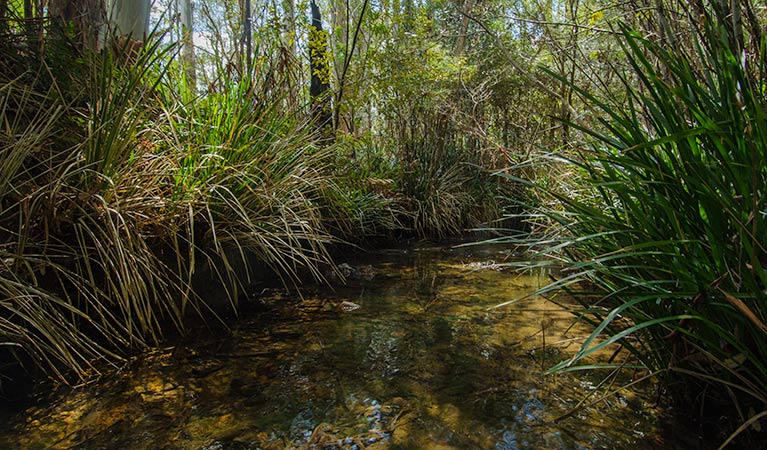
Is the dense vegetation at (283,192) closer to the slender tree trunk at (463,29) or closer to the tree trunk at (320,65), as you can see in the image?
the tree trunk at (320,65)

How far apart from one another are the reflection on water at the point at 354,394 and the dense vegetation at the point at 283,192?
8.6 inches

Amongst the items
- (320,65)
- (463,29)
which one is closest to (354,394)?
(320,65)

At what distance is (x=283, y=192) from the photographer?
2.85 metres

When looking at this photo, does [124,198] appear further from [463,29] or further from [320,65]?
[463,29]

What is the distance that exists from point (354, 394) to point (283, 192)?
153 cm

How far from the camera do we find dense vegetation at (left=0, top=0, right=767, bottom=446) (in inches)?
42.3

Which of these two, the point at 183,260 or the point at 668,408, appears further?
the point at 183,260

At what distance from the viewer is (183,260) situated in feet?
7.30

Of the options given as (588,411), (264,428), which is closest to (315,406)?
(264,428)

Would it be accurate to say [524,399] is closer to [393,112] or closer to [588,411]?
[588,411]

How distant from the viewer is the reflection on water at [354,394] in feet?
4.57

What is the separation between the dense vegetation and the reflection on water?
0.71ft

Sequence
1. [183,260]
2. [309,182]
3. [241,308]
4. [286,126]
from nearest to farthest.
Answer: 1. [183,260]
2. [241,308]
3. [309,182]
4. [286,126]

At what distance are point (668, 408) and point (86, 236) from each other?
7.87ft
